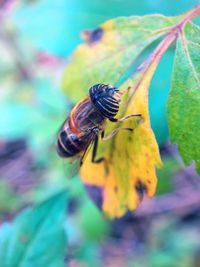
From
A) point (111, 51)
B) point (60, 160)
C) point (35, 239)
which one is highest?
point (111, 51)

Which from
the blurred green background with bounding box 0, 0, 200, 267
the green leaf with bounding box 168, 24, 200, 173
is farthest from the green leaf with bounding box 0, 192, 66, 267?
the green leaf with bounding box 168, 24, 200, 173

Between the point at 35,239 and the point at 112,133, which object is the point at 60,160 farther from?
the point at 112,133

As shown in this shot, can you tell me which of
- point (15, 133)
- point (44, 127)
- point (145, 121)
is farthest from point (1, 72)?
point (145, 121)

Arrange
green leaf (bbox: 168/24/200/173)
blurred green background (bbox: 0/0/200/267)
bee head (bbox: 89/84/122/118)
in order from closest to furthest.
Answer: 1. green leaf (bbox: 168/24/200/173)
2. bee head (bbox: 89/84/122/118)
3. blurred green background (bbox: 0/0/200/267)

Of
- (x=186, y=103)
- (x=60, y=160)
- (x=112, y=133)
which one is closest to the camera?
(x=186, y=103)

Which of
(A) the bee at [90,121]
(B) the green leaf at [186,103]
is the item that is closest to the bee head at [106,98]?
(A) the bee at [90,121]

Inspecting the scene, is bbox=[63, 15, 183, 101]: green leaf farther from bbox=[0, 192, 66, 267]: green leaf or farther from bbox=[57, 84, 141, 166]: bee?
bbox=[0, 192, 66, 267]: green leaf

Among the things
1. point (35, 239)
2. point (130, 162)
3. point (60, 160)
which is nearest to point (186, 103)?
point (130, 162)
